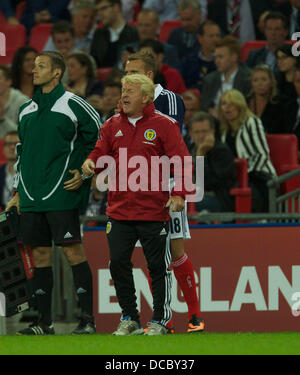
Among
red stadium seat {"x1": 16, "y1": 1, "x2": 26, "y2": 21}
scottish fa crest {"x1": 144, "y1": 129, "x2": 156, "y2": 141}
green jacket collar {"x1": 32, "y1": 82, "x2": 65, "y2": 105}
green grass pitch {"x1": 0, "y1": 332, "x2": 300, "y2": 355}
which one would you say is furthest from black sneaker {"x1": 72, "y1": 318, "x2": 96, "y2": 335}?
red stadium seat {"x1": 16, "y1": 1, "x2": 26, "y2": 21}

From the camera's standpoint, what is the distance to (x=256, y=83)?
39.9 ft

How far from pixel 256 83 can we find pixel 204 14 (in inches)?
127

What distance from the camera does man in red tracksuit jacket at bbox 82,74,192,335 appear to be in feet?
25.2

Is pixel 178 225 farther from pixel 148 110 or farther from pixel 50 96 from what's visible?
pixel 50 96

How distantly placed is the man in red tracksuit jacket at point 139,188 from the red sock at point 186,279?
33 centimetres

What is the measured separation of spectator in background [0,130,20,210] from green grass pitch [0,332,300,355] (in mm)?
4025

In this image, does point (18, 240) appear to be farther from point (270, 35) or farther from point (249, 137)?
point (270, 35)

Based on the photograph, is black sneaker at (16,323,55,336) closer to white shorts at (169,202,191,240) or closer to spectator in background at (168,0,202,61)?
white shorts at (169,202,191,240)

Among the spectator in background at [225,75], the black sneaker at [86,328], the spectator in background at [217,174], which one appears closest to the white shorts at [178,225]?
the black sneaker at [86,328]

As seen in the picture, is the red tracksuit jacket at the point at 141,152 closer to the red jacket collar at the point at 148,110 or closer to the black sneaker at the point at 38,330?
the red jacket collar at the point at 148,110

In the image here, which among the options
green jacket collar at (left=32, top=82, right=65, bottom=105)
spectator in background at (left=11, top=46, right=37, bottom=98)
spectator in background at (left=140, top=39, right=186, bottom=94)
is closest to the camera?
green jacket collar at (left=32, top=82, right=65, bottom=105)

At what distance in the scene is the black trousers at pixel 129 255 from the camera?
7.75 metres

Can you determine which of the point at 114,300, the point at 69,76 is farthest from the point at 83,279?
the point at 69,76

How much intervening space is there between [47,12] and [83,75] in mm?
3837
